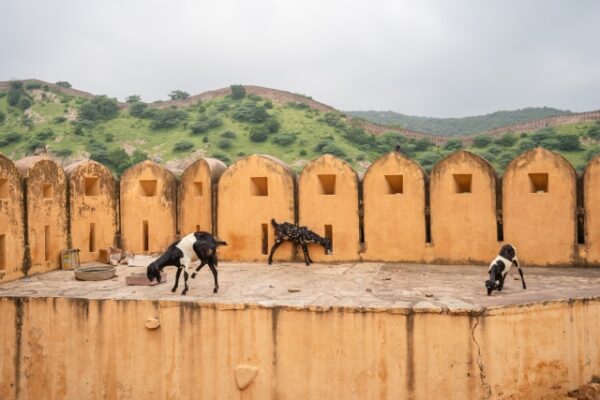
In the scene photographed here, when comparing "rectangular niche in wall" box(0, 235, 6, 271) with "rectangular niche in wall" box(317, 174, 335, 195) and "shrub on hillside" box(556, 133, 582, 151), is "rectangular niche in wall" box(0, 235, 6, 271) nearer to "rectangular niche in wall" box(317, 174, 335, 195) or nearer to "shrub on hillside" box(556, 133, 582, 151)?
"rectangular niche in wall" box(317, 174, 335, 195)

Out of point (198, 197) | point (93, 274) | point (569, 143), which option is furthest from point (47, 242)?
point (569, 143)

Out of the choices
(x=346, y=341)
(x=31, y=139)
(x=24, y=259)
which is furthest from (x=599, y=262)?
(x=31, y=139)

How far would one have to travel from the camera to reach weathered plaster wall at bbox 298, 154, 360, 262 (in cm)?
1112

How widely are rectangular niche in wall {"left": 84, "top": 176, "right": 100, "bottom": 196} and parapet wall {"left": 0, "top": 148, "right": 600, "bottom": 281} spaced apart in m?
A: 0.03

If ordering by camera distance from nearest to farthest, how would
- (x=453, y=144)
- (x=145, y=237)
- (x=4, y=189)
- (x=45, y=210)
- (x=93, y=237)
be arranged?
(x=4, y=189) < (x=45, y=210) < (x=93, y=237) < (x=145, y=237) < (x=453, y=144)

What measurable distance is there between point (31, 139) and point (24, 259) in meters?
39.1

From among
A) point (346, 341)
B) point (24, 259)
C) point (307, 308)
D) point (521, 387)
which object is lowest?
point (521, 387)

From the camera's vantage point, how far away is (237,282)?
30.1 feet

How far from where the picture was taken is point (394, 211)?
10.9m

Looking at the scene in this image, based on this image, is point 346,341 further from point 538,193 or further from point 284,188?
point 538,193

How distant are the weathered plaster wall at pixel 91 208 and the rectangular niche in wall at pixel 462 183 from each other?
8168mm

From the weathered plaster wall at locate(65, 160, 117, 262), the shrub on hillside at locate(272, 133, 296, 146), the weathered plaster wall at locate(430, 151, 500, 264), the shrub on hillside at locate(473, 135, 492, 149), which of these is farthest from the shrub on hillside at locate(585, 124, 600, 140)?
the weathered plaster wall at locate(65, 160, 117, 262)

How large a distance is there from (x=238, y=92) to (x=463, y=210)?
4336 cm

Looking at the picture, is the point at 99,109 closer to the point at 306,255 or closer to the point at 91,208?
the point at 91,208
